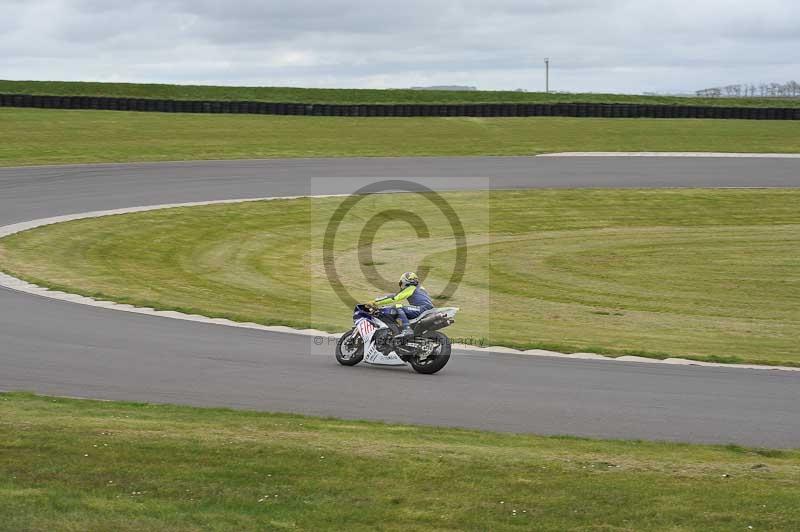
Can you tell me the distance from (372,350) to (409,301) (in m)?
0.90

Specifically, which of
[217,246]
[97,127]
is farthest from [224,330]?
[97,127]

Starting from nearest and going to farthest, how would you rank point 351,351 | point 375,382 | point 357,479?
point 357,479 < point 375,382 < point 351,351

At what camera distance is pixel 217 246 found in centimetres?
2914

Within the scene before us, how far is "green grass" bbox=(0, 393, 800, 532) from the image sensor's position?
27.3 feet

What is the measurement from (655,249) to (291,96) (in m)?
41.3

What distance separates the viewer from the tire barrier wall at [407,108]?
188 ft

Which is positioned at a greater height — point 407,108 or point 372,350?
point 407,108

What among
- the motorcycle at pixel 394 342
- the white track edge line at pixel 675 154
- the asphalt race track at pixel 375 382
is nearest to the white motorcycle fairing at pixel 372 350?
the motorcycle at pixel 394 342

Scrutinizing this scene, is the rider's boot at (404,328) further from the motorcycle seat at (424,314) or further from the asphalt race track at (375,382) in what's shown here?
the asphalt race track at (375,382)

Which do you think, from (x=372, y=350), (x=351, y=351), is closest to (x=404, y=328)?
(x=372, y=350)

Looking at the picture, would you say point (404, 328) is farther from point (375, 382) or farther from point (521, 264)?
point (521, 264)

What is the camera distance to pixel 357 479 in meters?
9.30

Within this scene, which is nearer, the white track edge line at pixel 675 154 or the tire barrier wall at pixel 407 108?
the white track edge line at pixel 675 154

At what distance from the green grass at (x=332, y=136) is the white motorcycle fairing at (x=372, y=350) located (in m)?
30.2
